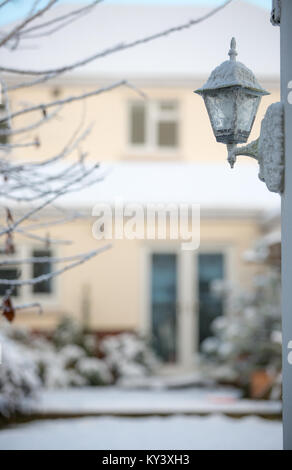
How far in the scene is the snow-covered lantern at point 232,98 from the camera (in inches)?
137

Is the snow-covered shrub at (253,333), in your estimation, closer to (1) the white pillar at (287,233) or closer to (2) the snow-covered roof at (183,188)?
(2) the snow-covered roof at (183,188)

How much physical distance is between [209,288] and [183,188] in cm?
210

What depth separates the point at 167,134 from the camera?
46.1 feet

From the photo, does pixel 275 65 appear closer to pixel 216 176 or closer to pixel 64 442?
pixel 216 176

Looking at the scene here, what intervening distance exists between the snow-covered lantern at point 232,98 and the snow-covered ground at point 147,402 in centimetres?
669

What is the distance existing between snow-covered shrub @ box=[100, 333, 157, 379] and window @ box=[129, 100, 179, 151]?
4.17 meters

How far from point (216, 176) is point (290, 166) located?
35.4ft

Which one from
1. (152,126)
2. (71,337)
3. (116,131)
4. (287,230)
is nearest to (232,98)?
(287,230)

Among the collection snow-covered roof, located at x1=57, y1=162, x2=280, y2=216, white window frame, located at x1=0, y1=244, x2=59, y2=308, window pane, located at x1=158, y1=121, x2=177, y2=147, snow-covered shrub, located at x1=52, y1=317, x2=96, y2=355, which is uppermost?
window pane, located at x1=158, y1=121, x2=177, y2=147

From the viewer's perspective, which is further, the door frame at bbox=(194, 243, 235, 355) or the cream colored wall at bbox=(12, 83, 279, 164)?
the cream colored wall at bbox=(12, 83, 279, 164)

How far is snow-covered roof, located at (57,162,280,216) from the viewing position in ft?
42.6

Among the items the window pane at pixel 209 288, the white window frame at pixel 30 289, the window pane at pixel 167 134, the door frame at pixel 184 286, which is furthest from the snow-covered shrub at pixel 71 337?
the window pane at pixel 167 134

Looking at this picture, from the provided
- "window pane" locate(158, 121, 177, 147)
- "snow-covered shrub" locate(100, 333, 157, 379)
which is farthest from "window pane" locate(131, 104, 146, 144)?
"snow-covered shrub" locate(100, 333, 157, 379)

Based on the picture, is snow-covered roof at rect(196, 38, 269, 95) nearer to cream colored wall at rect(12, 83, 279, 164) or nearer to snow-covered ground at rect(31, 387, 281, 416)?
snow-covered ground at rect(31, 387, 281, 416)
